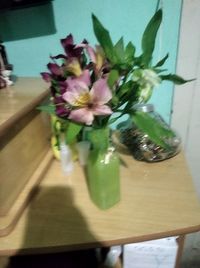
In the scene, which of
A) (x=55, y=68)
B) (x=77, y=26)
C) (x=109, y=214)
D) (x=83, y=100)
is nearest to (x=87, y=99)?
(x=83, y=100)

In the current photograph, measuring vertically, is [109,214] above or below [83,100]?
below

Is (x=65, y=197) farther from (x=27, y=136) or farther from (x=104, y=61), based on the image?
(x=104, y=61)

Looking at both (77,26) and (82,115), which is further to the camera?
(77,26)

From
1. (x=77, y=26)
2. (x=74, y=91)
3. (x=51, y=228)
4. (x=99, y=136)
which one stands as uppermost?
(x=77, y=26)

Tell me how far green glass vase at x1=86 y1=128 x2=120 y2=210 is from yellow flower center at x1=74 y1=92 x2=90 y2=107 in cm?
8

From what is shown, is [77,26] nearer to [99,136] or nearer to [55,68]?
[55,68]

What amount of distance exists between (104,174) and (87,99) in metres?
0.20

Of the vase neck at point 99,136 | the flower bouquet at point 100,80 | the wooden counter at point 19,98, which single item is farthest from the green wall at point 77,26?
the vase neck at point 99,136

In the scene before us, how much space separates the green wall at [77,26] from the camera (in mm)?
761

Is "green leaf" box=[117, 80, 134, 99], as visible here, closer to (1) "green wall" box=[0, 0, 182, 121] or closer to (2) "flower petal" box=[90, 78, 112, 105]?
(2) "flower petal" box=[90, 78, 112, 105]

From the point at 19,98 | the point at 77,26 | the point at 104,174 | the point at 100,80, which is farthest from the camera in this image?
the point at 77,26

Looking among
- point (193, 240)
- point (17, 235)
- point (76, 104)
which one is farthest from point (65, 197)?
point (193, 240)

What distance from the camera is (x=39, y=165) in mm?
749

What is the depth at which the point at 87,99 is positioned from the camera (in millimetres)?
438
